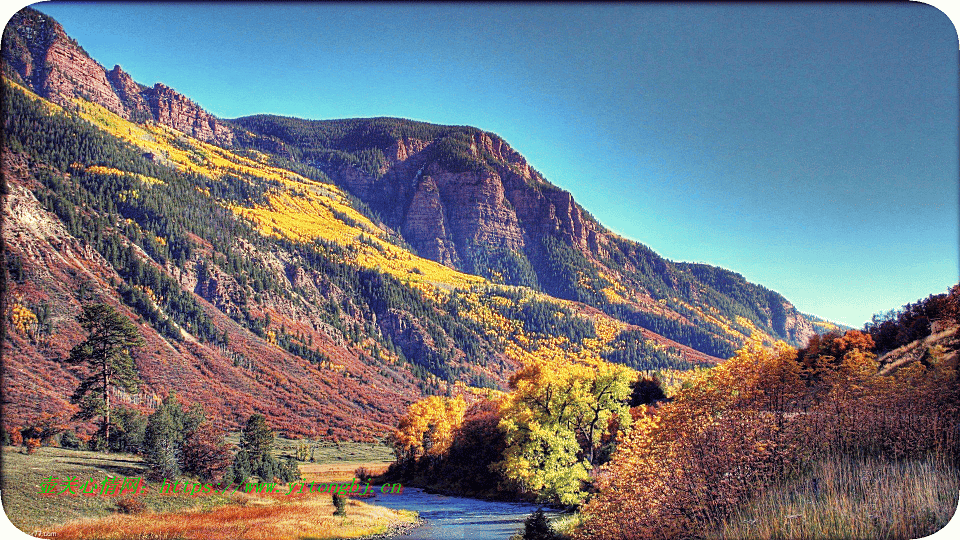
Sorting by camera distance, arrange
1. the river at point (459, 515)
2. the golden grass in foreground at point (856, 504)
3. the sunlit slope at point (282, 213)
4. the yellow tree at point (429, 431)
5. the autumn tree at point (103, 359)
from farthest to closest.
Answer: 1. the sunlit slope at point (282, 213)
2. the yellow tree at point (429, 431)
3. the autumn tree at point (103, 359)
4. the river at point (459, 515)
5. the golden grass in foreground at point (856, 504)

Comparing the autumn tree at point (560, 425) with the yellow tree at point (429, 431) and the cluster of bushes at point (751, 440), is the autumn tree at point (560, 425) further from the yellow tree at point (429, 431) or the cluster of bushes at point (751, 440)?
the yellow tree at point (429, 431)

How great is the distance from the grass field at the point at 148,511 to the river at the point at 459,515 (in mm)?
1381

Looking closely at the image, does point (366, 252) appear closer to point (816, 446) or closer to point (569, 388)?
point (569, 388)

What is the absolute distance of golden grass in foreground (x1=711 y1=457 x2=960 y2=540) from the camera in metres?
8.02

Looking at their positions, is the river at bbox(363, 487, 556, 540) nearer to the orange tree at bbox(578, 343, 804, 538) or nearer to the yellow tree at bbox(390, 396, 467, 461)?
the yellow tree at bbox(390, 396, 467, 461)

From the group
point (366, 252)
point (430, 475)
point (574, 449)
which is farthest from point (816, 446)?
point (366, 252)

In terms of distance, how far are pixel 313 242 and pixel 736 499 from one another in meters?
151

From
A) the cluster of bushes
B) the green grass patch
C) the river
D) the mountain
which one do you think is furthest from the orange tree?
the mountain

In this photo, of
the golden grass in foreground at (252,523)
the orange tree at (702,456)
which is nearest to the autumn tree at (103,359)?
the golden grass in foreground at (252,523)

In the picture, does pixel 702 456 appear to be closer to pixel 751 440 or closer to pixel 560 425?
pixel 751 440

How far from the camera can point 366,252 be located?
175 metres

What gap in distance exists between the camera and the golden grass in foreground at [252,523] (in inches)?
471

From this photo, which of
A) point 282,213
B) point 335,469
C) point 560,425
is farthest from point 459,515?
point 282,213

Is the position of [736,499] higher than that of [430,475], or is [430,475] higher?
[736,499]
